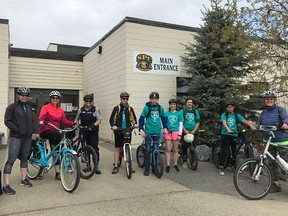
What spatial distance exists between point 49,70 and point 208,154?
10.1 m

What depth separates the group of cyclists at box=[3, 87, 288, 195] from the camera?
5.18 m

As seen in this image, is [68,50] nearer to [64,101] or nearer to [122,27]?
[64,101]

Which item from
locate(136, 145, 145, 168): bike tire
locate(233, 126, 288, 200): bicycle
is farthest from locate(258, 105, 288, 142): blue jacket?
locate(136, 145, 145, 168): bike tire

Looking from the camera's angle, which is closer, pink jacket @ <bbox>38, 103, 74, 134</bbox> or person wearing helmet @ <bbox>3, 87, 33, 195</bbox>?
person wearing helmet @ <bbox>3, 87, 33, 195</bbox>

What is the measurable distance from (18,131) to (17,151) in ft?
1.25

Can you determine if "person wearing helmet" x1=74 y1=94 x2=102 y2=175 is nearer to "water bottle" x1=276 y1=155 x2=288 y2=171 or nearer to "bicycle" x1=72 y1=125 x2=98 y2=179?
"bicycle" x1=72 y1=125 x2=98 y2=179

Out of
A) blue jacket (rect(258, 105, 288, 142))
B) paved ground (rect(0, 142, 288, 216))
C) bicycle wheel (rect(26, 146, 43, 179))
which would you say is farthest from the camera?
bicycle wheel (rect(26, 146, 43, 179))

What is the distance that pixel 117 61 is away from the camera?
1123 cm

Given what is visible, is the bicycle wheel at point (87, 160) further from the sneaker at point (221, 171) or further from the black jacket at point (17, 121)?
the sneaker at point (221, 171)

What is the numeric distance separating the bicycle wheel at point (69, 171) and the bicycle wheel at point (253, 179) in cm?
279

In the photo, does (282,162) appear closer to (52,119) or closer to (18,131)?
(52,119)

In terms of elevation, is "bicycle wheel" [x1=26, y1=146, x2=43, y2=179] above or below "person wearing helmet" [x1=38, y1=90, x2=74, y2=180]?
below

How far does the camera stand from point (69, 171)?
17.0ft

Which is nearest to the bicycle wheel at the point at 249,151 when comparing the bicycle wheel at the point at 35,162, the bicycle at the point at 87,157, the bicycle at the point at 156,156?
the bicycle at the point at 156,156
